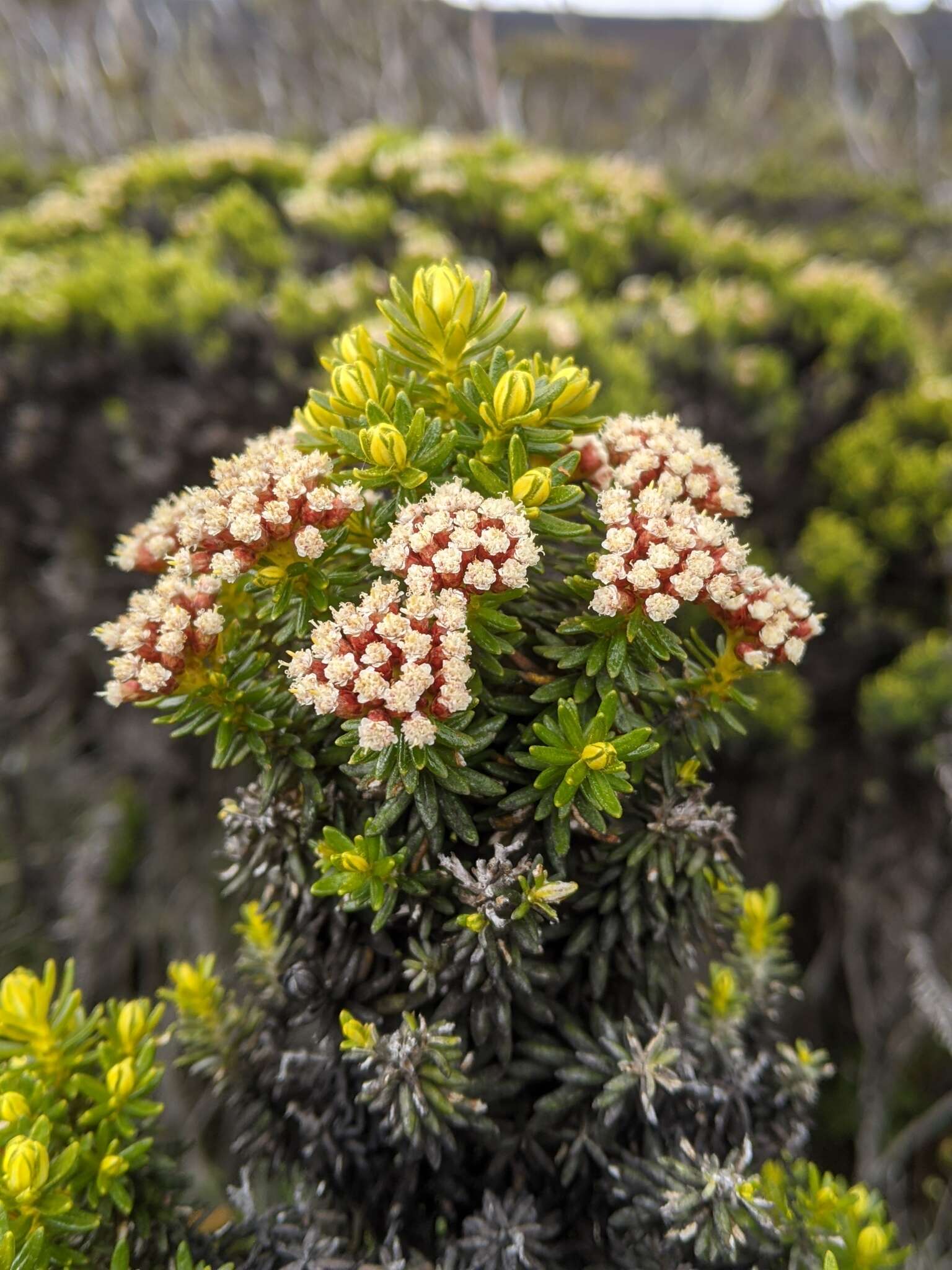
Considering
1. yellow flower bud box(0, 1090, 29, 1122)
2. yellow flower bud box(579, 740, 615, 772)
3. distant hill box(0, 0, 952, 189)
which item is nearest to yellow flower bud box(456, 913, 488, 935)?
yellow flower bud box(579, 740, 615, 772)

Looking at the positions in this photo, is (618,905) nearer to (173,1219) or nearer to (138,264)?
(173,1219)

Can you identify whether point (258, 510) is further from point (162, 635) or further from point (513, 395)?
point (513, 395)

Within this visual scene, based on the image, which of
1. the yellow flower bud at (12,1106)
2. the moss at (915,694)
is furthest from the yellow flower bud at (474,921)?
the moss at (915,694)

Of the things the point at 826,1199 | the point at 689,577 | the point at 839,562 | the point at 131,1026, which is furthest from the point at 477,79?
the point at 826,1199

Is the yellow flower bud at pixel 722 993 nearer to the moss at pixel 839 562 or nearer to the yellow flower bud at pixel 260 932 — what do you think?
the yellow flower bud at pixel 260 932

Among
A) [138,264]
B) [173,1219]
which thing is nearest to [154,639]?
[173,1219]

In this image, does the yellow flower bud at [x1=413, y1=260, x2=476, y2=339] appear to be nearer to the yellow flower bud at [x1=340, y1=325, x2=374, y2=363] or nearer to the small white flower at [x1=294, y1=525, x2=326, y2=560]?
the yellow flower bud at [x1=340, y1=325, x2=374, y2=363]
